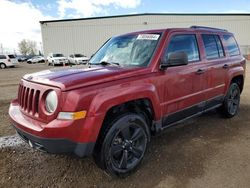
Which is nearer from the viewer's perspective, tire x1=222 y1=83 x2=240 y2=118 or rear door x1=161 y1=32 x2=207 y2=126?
rear door x1=161 y1=32 x2=207 y2=126

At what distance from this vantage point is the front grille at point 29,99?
312cm

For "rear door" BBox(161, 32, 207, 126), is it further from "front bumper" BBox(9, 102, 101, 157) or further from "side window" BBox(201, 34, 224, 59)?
"front bumper" BBox(9, 102, 101, 157)

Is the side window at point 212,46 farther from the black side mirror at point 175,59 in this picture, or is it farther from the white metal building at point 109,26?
the white metal building at point 109,26

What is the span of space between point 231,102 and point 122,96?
144 inches

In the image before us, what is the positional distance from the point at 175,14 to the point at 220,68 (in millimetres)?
42425

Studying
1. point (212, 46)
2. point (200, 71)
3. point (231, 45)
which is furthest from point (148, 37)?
point (231, 45)

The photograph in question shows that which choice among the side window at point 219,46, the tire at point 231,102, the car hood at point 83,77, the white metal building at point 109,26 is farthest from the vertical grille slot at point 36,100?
the white metal building at point 109,26

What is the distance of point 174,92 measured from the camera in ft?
13.1

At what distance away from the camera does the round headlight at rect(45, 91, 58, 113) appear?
9.50ft

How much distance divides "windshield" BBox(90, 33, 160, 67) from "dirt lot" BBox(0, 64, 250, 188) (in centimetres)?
147

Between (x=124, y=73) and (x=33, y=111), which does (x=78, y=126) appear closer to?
(x=33, y=111)

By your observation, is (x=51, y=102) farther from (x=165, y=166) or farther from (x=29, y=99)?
(x=165, y=166)

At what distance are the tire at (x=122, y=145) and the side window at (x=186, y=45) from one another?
1223 millimetres

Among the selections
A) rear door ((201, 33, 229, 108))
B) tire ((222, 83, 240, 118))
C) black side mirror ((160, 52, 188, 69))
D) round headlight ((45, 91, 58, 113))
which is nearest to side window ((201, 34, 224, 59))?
rear door ((201, 33, 229, 108))
